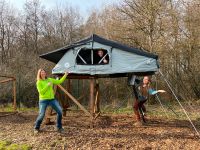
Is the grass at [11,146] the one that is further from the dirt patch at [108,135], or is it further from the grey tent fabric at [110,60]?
the grey tent fabric at [110,60]

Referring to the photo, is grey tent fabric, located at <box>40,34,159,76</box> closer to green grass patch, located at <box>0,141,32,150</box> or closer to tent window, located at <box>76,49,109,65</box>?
tent window, located at <box>76,49,109,65</box>

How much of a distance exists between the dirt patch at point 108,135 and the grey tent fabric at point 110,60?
1864mm

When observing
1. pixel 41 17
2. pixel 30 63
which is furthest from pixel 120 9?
pixel 41 17

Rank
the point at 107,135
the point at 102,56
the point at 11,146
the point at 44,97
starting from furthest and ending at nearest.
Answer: the point at 102,56
the point at 44,97
the point at 107,135
the point at 11,146

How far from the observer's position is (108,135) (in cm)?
967

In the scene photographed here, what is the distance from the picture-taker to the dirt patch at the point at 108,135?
860 cm

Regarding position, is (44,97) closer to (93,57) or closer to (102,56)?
(102,56)

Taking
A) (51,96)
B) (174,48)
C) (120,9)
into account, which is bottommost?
(51,96)

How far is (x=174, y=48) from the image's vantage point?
23.2 m

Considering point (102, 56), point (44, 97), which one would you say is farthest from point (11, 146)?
point (102, 56)

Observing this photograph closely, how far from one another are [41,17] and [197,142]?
33.5m

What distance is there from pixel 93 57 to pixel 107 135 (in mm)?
3386

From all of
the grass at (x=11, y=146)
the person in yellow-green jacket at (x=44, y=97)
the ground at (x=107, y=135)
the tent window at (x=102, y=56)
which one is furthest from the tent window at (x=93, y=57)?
the grass at (x=11, y=146)

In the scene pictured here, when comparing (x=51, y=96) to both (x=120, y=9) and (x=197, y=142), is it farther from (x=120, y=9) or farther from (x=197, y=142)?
(x=120, y=9)
